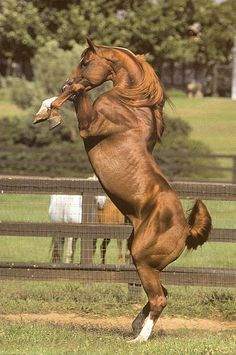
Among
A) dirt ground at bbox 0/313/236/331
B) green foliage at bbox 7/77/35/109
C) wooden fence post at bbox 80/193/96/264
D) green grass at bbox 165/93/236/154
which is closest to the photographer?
dirt ground at bbox 0/313/236/331

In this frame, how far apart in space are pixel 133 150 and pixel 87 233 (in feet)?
11.1

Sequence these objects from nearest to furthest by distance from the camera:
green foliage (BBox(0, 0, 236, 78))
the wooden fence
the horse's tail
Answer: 1. the horse's tail
2. the wooden fence
3. green foliage (BBox(0, 0, 236, 78))

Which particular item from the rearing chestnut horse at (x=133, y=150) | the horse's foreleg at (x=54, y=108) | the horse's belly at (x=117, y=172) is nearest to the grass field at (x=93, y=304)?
the rearing chestnut horse at (x=133, y=150)

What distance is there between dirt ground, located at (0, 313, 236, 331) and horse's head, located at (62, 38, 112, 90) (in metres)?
2.91

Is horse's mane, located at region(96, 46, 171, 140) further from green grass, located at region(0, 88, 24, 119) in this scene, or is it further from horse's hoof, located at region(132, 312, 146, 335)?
green grass, located at region(0, 88, 24, 119)

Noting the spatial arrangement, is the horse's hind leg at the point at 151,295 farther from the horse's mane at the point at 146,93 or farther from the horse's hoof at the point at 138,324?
the horse's mane at the point at 146,93

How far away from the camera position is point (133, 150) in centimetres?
893

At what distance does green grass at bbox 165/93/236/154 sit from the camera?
4544 cm

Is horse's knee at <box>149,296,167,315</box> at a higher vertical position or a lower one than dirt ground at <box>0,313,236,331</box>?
higher

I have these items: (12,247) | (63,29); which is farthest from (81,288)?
(63,29)

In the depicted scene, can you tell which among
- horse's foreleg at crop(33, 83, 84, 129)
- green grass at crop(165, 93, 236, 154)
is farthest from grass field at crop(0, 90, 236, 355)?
Answer: green grass at crop(165, 93, 236, 154)

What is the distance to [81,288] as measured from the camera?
1293 cm

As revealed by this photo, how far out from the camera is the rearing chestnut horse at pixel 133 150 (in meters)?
8.90

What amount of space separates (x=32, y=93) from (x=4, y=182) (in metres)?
32.2
